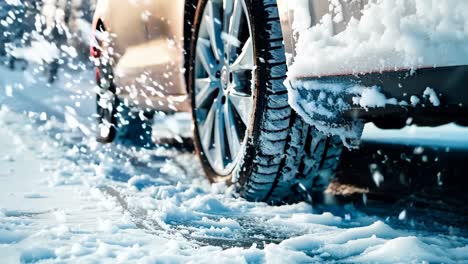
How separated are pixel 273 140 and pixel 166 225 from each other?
557mm

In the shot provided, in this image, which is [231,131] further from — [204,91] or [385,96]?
[385,96]

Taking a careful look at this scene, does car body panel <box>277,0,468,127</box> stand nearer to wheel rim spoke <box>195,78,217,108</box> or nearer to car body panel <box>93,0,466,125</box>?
car body panel <box>93,0,466,125</box>

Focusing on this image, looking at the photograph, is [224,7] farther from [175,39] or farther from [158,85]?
[158,85]

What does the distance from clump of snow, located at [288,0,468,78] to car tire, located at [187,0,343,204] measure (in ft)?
0.94

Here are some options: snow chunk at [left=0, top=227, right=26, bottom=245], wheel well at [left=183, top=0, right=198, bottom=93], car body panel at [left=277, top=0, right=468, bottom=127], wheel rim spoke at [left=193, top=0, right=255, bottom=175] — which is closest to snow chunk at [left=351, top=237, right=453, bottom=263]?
car body panel at [left=277, top=0, right=468, bottom=127]

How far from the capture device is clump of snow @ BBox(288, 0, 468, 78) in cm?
169

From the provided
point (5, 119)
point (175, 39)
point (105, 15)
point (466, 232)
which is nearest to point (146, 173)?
point (175, 39)

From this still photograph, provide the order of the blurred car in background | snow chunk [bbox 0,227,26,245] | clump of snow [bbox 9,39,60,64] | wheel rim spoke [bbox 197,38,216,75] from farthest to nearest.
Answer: clump of snow [bbox 9,39,60,64]
the blurred car in background
wheel rim spoke [bbox 197,38,216,75]
snow chunk [bbox 0,227,26,245]

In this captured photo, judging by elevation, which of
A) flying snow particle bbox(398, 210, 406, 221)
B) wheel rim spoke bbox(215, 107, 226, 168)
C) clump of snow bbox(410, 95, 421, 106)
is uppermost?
clump of snow bbox(410, 95, 421, 106)

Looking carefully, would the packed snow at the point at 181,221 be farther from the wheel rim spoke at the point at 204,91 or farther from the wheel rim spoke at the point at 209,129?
the wheel rim spoke at the point at 204,91

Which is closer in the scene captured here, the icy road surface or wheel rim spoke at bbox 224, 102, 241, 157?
the icy road surface

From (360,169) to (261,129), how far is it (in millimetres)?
1366

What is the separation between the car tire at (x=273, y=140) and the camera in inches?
101

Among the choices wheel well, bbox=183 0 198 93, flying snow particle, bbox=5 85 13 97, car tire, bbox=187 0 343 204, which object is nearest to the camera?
car tire, bbox=187 0 343 204
